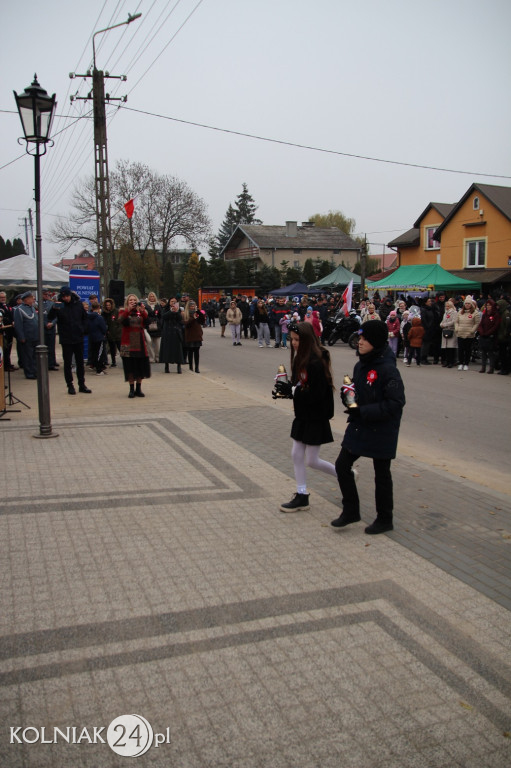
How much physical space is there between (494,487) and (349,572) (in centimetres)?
285

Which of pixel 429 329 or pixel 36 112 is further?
pixel 429 329

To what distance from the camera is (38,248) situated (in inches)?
316

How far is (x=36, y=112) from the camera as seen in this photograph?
7.97 metres

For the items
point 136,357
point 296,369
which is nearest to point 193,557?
point 296,369

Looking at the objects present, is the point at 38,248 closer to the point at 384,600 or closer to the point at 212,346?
the point at 384,600

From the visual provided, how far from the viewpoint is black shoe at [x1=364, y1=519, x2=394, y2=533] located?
5.03 meters

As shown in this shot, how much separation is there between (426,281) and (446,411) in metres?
15.8

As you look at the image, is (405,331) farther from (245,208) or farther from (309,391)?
(245,208)

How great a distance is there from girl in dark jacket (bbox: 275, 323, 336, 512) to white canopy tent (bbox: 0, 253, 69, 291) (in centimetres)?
1446

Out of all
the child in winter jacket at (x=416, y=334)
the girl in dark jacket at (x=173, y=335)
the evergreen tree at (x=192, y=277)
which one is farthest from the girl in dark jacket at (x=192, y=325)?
the evergreen tree at (x=192, y=277)

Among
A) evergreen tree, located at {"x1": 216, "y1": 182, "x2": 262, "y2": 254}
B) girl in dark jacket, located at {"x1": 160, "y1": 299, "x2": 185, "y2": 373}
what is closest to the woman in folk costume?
girl in dark jacket, located at {"x1": 160, "y1": 299, "x2": 185, "y2": 373}

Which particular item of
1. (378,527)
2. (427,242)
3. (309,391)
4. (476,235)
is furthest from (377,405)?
(427,242)

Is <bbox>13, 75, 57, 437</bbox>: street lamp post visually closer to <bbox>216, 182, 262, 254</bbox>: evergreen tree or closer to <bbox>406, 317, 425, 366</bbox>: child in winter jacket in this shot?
<bbox>406, 317, 425, 366</bbox>: child in winter jacket

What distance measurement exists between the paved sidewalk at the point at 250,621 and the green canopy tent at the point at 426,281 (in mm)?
19765
